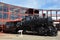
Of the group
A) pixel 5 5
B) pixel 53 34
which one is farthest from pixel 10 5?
pixel 53 34

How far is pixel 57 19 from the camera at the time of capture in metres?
30.9

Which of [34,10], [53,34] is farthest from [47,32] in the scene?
[34,10]

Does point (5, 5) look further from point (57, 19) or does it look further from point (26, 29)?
point (57, 19)

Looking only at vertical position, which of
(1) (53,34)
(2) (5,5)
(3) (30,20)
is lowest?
(1) (53,34)

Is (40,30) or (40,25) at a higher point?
(40,25)

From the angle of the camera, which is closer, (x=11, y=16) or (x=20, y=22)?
(x=20, y=22)

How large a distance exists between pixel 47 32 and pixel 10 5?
715 centimetres

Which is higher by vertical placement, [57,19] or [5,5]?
[5,5]

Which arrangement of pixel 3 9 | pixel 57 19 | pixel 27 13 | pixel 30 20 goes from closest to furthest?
1. pixel 30 20
2. pixel 3 9
3. pixel 27 13
4. pixel 57 19

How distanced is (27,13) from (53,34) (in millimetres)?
8103

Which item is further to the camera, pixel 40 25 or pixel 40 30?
pixel 40 25

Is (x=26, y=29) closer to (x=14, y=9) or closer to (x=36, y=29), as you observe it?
(x=36, y=29)

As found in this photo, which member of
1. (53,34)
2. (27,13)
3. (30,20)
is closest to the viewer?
(53,34)

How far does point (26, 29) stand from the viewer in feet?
76.8
